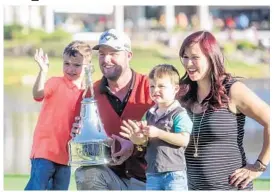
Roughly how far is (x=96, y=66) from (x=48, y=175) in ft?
1.78

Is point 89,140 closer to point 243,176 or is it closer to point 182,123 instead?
point 182,123

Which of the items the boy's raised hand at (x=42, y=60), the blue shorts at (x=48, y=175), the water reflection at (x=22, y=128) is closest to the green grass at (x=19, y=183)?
the water reflection at (x=22, y=128)

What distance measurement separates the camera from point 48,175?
4113 mm

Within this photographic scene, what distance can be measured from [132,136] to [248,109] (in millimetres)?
514

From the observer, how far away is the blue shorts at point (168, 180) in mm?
3908

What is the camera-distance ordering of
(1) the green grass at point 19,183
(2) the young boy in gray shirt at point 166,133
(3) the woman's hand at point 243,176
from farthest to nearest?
(1) the green grass at point 19,183 < (3) the woman's hand at point 243,176 < (2) the young boy in gray shirt at point 166,133

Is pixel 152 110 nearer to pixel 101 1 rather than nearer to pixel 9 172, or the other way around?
pixel 101 1

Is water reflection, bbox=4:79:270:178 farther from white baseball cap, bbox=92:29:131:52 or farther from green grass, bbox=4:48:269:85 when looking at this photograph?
white baseball cap, bbox=92:29:131:52

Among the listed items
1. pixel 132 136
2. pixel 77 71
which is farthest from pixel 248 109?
pixel 77 71

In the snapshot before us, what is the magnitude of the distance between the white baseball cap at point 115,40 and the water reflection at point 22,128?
16.3 inches

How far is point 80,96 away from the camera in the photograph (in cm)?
408

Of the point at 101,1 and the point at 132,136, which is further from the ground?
the point at 101,1

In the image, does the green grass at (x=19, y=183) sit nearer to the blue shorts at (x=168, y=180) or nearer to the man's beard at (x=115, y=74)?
the blue shorts at (x=168, y=180)

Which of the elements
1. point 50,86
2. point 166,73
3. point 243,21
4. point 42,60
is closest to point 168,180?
point 166,73
